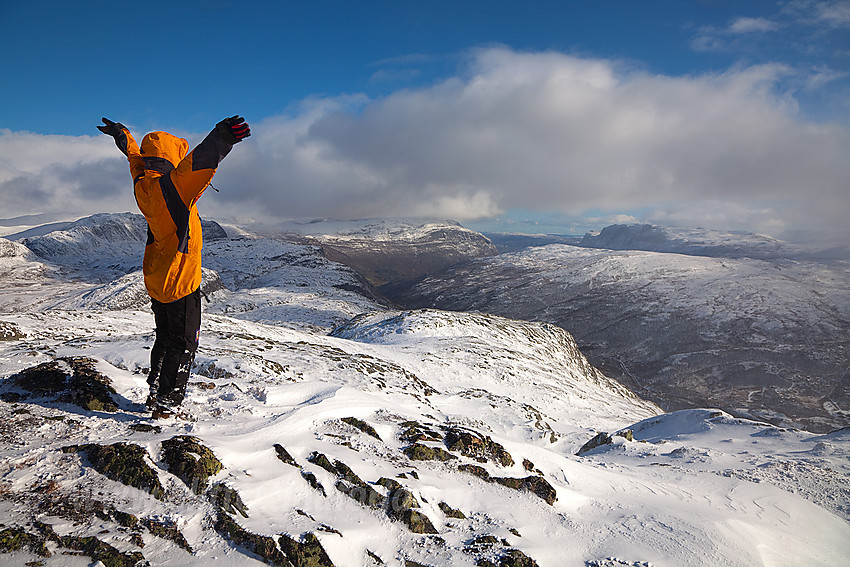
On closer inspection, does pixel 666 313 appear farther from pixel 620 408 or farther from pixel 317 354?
pixel 317 354

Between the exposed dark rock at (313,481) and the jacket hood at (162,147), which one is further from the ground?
the jacket hood at (162,147)

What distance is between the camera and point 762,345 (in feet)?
354

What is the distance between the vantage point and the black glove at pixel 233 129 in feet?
13.2

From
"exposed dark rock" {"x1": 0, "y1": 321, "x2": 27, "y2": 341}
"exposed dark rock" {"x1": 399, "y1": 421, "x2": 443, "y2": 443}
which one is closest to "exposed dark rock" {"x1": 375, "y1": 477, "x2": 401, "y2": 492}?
"exposed dark rock" {"x1": 399, "y1": 421, "x2": 443, "y2": 443}

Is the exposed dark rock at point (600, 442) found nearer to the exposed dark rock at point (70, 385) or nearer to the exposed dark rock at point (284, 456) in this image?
the exposed dark rock at point (284, 456)

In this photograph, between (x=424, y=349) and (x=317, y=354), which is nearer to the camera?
(x=317, y=354)

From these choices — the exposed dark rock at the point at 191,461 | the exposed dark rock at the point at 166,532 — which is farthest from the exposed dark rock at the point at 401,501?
the exposed dark rock at the point at 166,532

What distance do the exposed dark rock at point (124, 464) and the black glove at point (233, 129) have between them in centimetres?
368

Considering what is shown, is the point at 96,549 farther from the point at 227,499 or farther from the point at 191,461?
the point at 191,461

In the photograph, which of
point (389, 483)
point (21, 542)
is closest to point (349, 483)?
point (389, 483)

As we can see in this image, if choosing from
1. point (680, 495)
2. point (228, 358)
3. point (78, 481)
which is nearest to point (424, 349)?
point (228, 358)

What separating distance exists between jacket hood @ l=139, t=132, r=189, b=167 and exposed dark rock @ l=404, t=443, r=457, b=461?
551cm

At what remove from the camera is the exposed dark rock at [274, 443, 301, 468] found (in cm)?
507

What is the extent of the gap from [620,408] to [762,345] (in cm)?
11191
